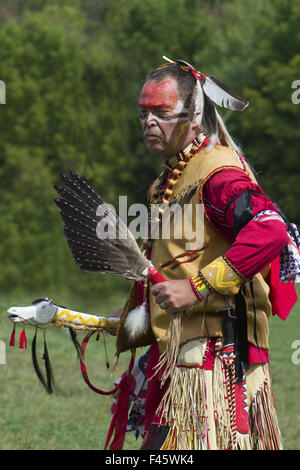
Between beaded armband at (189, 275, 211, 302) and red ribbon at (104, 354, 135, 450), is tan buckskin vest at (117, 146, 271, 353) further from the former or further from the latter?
red ribbon at (104, 354, 135, 450)

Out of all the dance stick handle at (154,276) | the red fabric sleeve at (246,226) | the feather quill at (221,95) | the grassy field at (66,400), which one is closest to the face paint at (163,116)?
the feather quill at (221,95)

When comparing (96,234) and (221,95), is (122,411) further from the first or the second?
(221,95)

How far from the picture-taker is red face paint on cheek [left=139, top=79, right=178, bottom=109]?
3.34 metres

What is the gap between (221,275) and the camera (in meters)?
2.99

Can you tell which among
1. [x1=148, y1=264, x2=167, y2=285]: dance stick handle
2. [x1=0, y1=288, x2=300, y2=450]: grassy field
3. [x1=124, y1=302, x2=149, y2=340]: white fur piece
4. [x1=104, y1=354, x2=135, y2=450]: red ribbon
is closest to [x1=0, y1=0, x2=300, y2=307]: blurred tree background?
[x1=0, y1=288, x2=300, y2=450]: grassy field

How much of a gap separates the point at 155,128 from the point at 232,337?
2.99ft

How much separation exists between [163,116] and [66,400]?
4.32 meters

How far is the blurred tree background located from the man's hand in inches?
611

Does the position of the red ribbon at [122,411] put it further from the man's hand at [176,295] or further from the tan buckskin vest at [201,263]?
the man's hand at [176,295]

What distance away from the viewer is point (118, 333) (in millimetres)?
3520

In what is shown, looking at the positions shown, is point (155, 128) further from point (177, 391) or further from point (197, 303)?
point (177, 391)

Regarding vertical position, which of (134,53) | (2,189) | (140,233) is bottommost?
(140,233)

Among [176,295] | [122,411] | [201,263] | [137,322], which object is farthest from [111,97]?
[176,295]

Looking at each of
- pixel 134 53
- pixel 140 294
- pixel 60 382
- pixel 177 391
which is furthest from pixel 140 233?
pixel 134 53
